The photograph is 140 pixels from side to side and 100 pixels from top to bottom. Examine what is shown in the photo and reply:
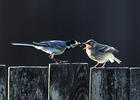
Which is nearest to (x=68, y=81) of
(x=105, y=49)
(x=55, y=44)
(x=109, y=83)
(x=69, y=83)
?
(x=69, y=83)

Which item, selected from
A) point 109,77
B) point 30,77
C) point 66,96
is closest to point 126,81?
point 109,77

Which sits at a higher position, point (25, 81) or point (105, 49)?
point (105, 49)

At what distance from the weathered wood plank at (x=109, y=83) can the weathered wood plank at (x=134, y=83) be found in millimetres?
32

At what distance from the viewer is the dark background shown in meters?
8.09

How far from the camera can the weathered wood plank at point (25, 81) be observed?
3594 millimetres

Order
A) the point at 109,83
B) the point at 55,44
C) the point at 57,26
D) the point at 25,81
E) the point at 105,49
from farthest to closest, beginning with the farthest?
the point at 57,26 < the point at 55,44 < the point at 105,49 < the point at 109,83 < the point at 25,81

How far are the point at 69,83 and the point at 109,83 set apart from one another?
12.5 inches

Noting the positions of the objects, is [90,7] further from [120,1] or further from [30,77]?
[30,77]

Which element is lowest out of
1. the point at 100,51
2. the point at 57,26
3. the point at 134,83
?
the point at 134,83

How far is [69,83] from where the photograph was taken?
366 centimetres

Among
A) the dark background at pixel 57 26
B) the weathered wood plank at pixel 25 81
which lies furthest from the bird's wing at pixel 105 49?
the dark background at pixel 57 26

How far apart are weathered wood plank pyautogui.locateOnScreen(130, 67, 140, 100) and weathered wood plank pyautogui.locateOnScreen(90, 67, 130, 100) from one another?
0.11ft

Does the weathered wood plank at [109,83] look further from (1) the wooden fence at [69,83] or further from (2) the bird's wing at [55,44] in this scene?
(2) the bird's wing at [55,44]

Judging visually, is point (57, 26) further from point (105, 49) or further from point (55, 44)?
point (105, 49)
